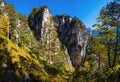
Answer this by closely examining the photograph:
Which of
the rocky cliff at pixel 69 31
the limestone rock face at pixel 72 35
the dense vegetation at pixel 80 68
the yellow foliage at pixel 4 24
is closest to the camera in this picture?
the dense vegetation at pixel 80 68

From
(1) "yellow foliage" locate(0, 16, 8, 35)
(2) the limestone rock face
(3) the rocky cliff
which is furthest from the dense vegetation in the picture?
(2) the limestone rock face

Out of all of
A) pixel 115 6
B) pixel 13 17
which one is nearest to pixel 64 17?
pixel 13 17

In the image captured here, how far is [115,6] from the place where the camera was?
28422mm

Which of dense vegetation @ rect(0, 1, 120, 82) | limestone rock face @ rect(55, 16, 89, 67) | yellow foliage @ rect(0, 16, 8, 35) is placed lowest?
dense vegetation @ rect(0, 1, 120, 82)

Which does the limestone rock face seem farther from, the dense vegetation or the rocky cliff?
the dense vegetation

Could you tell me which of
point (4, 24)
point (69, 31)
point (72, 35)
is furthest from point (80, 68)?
point (69, 31)

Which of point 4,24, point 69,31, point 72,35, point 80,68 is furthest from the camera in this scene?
point 69,31

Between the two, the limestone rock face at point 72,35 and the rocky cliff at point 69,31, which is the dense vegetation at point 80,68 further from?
the limestone rock face at point 72,35

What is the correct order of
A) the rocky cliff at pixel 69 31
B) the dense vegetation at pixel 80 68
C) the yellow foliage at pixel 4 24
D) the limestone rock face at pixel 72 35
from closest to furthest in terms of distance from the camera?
the dense vegetation at pixel 80 68 < the yellow foliage at pixel 4 24 < the rocky cliff at pixel 69 31 < the limestone rock face at pixel 72 35

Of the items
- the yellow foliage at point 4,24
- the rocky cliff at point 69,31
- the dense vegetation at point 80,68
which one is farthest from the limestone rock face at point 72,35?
the yellow foliage at point 4,24

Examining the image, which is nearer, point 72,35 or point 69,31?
point 72,35

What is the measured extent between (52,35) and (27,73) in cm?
3615

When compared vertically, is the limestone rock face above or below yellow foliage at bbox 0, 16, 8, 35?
above

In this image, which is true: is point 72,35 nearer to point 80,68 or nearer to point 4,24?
point 4,24
